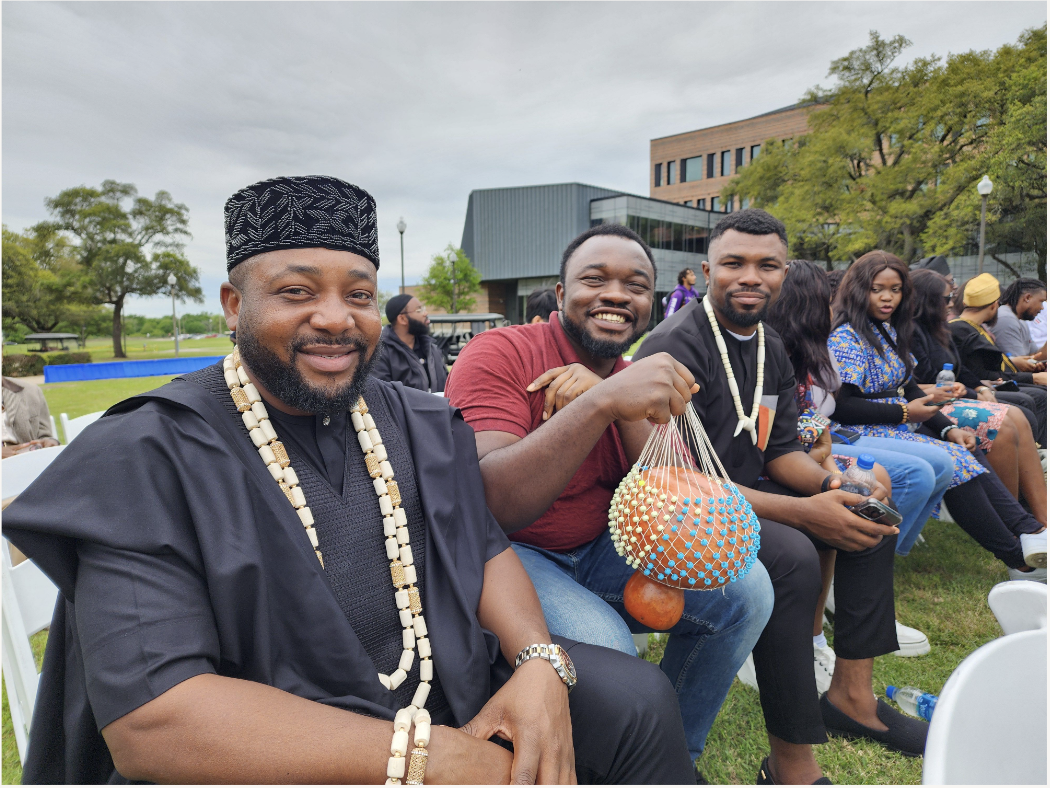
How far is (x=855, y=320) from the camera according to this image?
4410 millimetres

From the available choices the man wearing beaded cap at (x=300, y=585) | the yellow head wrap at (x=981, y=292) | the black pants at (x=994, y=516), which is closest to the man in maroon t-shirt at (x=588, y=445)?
the man wearing beaded cap at (x=300, y=585)

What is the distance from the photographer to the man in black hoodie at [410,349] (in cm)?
693

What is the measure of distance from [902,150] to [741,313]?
96.6 ft

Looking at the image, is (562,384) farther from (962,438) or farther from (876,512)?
(962,438)

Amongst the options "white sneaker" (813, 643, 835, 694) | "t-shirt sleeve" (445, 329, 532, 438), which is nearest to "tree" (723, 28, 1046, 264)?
"white sneaker" (813, 643, 835, 694)

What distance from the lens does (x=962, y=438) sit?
4336 millimetres

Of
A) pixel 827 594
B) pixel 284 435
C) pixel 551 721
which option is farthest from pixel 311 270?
pixel 827 594

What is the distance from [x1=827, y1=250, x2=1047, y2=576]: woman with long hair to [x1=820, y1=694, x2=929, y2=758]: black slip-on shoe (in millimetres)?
1355

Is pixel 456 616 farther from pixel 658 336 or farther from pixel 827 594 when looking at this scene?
pixel 827 594

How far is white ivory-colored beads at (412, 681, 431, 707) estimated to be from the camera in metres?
1.60

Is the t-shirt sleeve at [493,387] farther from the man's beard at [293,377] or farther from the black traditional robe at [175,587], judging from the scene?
the black traditional robe at [175,587]

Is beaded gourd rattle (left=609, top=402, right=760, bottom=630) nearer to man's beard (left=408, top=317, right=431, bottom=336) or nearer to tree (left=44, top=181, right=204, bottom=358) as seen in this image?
man's beard (left=408, top=317, right=431, bottom=336)

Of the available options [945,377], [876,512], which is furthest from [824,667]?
[945,377]

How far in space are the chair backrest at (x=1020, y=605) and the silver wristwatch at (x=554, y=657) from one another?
990mm
